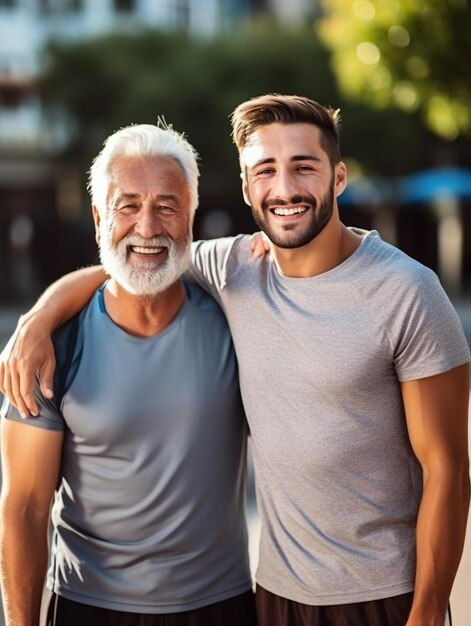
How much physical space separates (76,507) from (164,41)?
24.2m

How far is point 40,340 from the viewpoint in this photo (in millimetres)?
3010

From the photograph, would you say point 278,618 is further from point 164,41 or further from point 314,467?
point 164,41

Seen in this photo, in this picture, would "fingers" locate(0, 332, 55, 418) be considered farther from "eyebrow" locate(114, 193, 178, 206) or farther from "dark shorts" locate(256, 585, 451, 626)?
"dark shorts" locate(256, 585, 451, 626)

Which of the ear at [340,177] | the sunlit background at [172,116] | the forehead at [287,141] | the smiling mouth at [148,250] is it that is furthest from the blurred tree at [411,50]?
the sunlit background at [172,116]

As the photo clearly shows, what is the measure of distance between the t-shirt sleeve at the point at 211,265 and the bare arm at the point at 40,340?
29 centimetres

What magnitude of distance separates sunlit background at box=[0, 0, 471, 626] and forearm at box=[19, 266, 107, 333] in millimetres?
19573

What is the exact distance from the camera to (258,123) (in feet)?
9.72

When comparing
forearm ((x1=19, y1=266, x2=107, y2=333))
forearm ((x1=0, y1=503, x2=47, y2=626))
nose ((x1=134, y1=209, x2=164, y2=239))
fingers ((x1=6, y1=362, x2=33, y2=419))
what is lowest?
forearm ((x1=0, y1=503, x2=47, y2=626))

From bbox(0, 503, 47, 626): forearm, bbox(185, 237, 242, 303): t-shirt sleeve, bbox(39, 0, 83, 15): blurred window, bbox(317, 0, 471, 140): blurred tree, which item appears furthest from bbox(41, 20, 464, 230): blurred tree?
bbox(0, 503, 47, 626): forearm

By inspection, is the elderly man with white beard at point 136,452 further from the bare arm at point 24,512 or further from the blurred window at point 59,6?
the blurred window at point 59,6

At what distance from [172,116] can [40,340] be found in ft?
74.4

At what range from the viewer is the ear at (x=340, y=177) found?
120 inches

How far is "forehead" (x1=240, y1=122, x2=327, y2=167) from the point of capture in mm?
2932

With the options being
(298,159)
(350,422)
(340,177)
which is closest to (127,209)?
(298,159)
